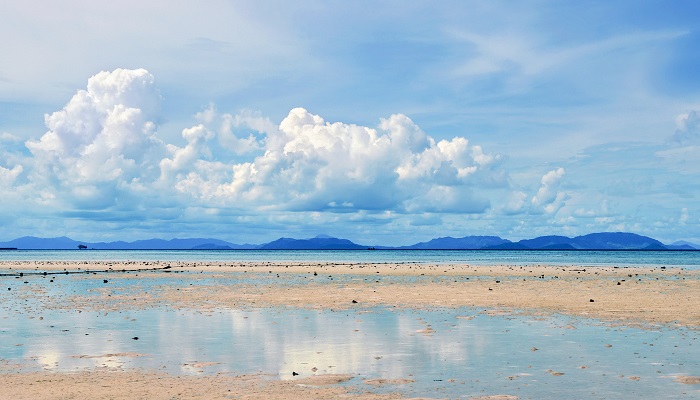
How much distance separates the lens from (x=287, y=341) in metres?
21.7

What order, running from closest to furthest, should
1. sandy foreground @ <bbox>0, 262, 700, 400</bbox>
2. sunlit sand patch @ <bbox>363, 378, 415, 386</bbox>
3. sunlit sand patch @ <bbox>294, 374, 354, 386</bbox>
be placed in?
sandy foreground @ <bbox>0, 262, 700, 400</bbox>
sunlit sand patch @ <bbox>363, 378, 415, 386</bbox>
sunlit sand patch @ <bbox>294, 374, 354, 386</bbox>

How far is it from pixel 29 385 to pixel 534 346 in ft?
47.7

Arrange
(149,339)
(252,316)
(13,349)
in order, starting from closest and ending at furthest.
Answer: (13,349) → (149,339) → (252,316)

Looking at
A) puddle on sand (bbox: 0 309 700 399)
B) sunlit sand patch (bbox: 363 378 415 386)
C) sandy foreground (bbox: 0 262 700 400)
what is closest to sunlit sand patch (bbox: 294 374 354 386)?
sandy foreground (bbox: 0 262 700 400)

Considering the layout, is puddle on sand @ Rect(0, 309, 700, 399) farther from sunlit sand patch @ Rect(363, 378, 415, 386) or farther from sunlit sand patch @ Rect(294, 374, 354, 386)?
sunlit sand patch @ Rect(294, 374, 354, 386)

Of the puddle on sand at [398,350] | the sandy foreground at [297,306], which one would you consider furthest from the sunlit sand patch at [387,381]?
the sandy foreground at [297,306]

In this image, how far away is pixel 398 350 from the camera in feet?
65.2

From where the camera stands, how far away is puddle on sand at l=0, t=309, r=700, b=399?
1549 cm

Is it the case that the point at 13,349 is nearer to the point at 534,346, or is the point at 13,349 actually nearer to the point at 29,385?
the point at 29,385

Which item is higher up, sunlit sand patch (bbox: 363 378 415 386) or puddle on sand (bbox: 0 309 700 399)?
puddle on sand (bbox: 0 309 700 399)

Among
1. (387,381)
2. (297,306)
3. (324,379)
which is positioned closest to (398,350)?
(387,381)

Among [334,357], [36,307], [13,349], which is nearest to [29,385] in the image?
[13,349]

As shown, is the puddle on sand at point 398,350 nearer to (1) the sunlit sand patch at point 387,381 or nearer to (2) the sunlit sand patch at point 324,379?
(1) the sunlit sand patch at point 387,381

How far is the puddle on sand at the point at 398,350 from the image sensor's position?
15.5 meters
